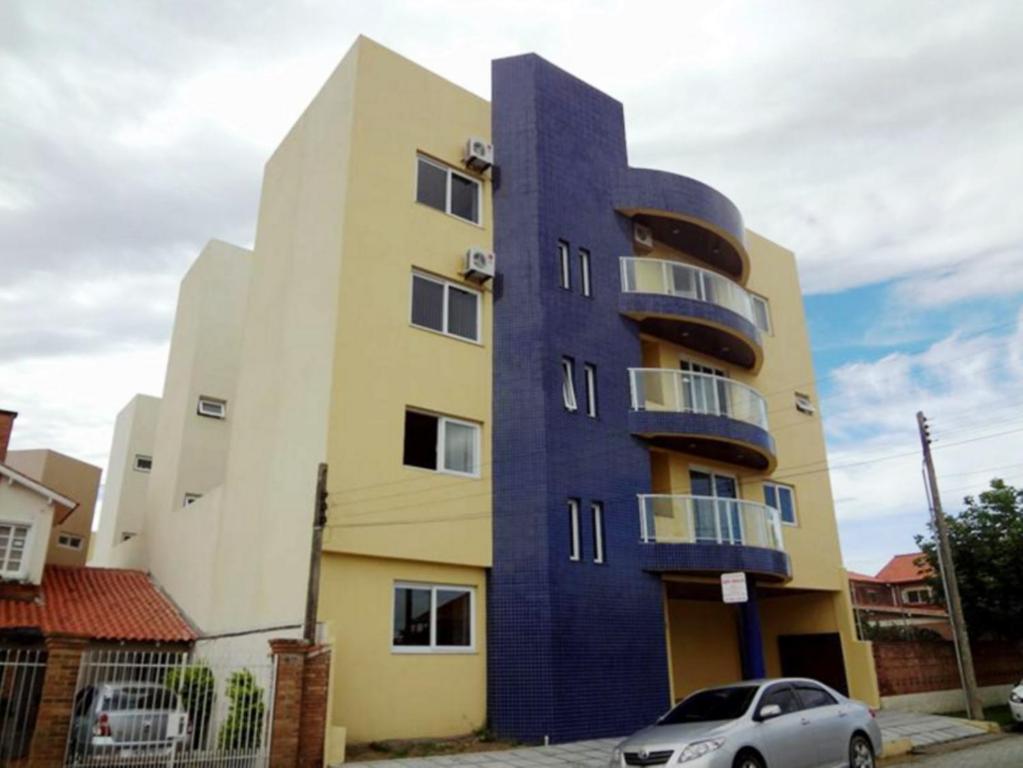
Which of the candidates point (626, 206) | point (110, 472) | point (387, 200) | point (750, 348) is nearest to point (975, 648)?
point (750, 348)

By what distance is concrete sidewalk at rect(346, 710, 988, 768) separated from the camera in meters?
11.7

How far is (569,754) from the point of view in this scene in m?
12.7

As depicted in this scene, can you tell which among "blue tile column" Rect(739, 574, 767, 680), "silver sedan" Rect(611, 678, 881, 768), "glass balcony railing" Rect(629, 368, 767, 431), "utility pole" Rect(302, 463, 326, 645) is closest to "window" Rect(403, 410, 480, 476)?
"utility pole" Rect(302, 463, 326, 645)

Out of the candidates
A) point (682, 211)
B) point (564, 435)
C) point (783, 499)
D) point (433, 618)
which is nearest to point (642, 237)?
point (682, 211)

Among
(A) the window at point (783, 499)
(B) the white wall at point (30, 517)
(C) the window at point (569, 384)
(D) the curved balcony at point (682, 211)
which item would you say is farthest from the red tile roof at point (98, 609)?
(A) the window at point (783, 499)

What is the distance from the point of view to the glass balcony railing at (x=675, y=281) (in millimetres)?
18797

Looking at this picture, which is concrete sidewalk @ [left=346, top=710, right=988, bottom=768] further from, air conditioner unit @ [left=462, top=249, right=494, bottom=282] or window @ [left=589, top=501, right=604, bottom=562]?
air conditioner unit @ [left=462, top=249, right=494, bottom=282]

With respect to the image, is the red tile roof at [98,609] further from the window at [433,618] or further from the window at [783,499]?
the window at [783,499]

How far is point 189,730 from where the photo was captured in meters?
12.1

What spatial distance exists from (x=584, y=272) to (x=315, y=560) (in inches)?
359

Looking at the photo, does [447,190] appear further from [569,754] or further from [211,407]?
[569,754]

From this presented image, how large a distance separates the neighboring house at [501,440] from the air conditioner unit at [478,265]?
218mm

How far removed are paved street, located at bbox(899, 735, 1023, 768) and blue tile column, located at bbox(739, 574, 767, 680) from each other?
11.8ft

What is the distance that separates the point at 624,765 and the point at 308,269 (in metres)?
11.3
